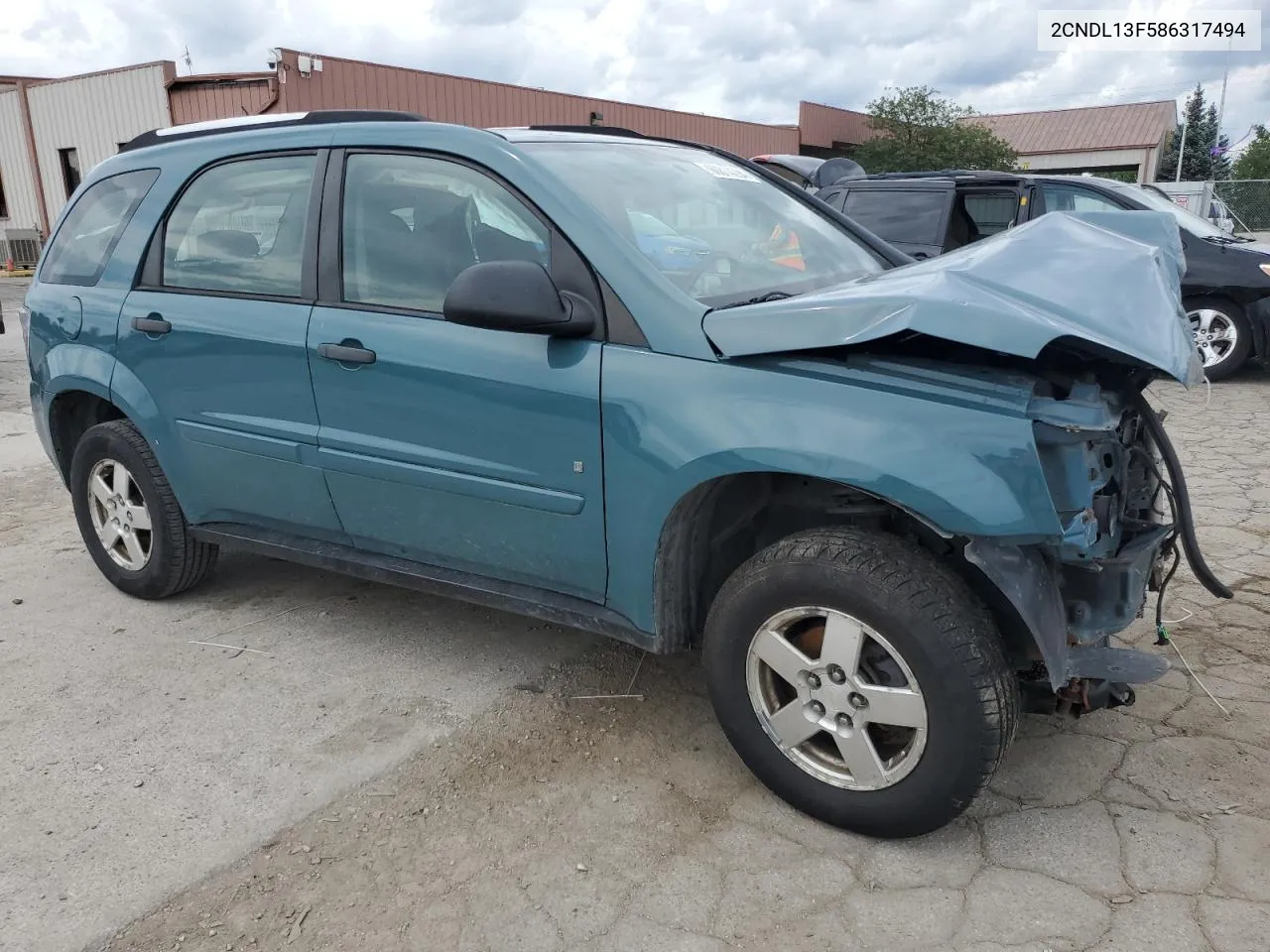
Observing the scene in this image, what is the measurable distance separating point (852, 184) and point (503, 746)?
6.83 metres

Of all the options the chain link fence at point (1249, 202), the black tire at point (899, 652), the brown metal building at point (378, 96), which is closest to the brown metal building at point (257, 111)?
the brown metal building at point (378, 96)

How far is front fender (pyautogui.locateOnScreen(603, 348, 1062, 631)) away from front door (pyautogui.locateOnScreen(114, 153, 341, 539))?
48.8 inches

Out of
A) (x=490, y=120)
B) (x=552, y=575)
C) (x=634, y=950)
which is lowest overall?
(x=634, y=950)

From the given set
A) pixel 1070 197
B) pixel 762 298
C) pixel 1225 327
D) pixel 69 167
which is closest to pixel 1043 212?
pixel 1070 197

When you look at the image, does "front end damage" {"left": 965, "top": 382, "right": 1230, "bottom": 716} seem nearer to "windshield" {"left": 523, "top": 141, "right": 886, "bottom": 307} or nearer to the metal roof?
"windshield" {"left": 523, "top": 141, "right": 886, "bottom": 307}

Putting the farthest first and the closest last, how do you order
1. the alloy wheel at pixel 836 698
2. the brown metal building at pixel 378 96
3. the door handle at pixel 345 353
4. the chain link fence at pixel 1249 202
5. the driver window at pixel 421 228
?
the chain link fence at pixel 1249 202 < the brown metal building at pixel 378 96 < the door handle at pixel 345 353 < the driver window at pixel 421 228 < the alloy wheel at pixel 836 698

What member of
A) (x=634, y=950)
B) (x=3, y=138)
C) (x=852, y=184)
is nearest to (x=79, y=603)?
(x=634, y=950)

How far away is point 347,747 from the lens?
3047 mm

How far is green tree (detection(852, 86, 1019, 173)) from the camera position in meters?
30.2

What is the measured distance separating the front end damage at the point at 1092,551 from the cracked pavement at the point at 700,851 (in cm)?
34

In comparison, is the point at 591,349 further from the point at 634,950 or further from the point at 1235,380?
the point at 1235,380

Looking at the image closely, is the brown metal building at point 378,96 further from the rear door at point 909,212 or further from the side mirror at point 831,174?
the rear door at point 909,212

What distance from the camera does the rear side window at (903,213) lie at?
8000 mm

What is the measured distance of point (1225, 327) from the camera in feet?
27.9
